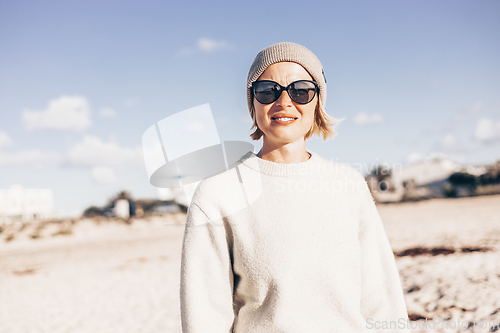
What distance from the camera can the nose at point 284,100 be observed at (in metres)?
1.48

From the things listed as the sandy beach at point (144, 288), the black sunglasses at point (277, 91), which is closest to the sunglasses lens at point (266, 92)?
the black sunglasses at point (277, 91)

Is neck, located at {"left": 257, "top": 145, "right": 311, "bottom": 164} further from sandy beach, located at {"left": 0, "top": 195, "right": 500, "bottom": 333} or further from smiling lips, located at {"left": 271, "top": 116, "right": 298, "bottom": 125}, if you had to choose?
sandy beach, located at {"left": 0, "top": 195, "right": 500, "bottom": 333}

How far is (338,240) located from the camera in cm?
142

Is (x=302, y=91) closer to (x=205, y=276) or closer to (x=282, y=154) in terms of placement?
(x=282, y=154)

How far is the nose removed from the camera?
1478 millimetres

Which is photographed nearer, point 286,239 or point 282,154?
point 286,239

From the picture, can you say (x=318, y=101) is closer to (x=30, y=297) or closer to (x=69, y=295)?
(x=69, y=295)

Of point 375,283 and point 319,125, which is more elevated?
point 319,125

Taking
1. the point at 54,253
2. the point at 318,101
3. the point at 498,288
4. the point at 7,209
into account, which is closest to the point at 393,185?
the point at 54,253

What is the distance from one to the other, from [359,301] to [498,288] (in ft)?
13.8

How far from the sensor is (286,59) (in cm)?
151

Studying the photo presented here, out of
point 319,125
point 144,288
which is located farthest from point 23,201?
point 319,125

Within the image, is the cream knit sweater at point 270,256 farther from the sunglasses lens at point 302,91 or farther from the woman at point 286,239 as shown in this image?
the sunglasses lens at point 302,91

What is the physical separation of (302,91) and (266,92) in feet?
0.53
